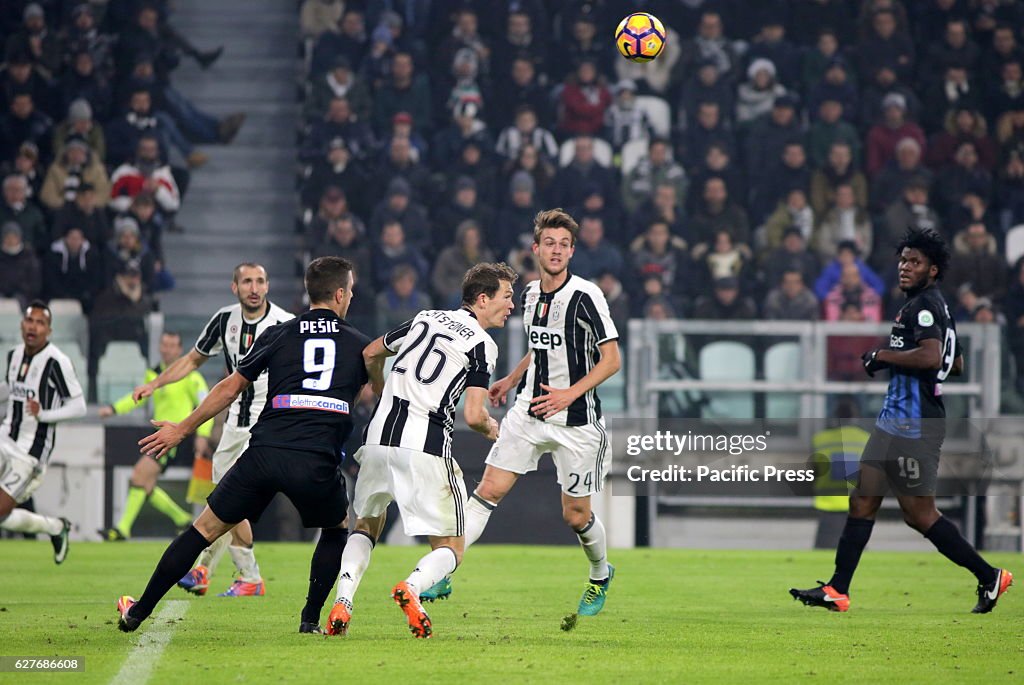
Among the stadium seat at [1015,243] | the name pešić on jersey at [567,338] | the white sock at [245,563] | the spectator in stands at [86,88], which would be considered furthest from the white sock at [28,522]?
the stadium seat at [1015,243]

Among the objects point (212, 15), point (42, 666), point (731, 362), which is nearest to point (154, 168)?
point (212, 15)

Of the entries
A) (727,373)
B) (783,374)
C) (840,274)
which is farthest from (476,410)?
(840,274)

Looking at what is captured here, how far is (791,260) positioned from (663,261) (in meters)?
1.44

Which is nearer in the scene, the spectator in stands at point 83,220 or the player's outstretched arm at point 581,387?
the player's outstretched arm at point 581,387

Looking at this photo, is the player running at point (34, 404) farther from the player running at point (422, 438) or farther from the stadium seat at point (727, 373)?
the stadium seat at point (727, 373)

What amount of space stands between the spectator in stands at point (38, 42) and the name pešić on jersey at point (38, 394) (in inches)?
329

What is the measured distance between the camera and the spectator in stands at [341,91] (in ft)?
58.5

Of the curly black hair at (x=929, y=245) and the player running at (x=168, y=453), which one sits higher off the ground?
the curly black hair at (x=929, y=245)

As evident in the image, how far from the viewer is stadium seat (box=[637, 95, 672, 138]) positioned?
17.9 m

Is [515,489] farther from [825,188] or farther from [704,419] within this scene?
[825,188]

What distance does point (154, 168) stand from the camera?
17250mm

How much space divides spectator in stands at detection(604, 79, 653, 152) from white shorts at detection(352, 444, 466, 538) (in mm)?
11357

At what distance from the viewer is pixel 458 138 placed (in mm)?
17609

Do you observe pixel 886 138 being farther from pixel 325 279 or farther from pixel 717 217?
pixel 325 279
